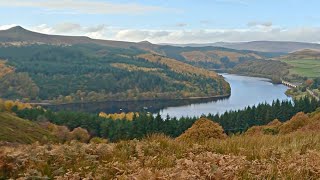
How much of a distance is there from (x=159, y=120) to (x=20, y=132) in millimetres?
37677

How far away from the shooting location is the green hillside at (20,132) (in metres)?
92.5

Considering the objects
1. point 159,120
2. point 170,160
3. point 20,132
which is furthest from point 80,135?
Answer: point 170,160

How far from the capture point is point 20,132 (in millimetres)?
102062

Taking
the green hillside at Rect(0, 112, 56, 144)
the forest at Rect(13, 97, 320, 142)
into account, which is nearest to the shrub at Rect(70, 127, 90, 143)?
the green hillside at Rect(0, 112, 56, 144)

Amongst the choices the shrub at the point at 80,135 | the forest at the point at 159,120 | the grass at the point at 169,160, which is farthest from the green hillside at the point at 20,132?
the grass at the point at 169,160

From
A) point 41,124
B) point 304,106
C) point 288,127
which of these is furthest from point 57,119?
point 288,127

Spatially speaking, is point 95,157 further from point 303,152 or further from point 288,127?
point 288,127

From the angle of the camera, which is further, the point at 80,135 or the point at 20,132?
the point at 80,135

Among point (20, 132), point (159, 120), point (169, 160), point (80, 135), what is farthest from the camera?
point (159, 120)

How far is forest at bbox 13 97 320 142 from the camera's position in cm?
11456

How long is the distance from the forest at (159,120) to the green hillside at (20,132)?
1581 cm

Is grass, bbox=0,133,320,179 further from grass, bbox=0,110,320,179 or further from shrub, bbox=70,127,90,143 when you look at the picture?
shrub, bbox=70,127,90,143

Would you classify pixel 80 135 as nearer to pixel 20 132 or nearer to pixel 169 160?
pixel 20 132

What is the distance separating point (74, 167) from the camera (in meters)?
12.1
